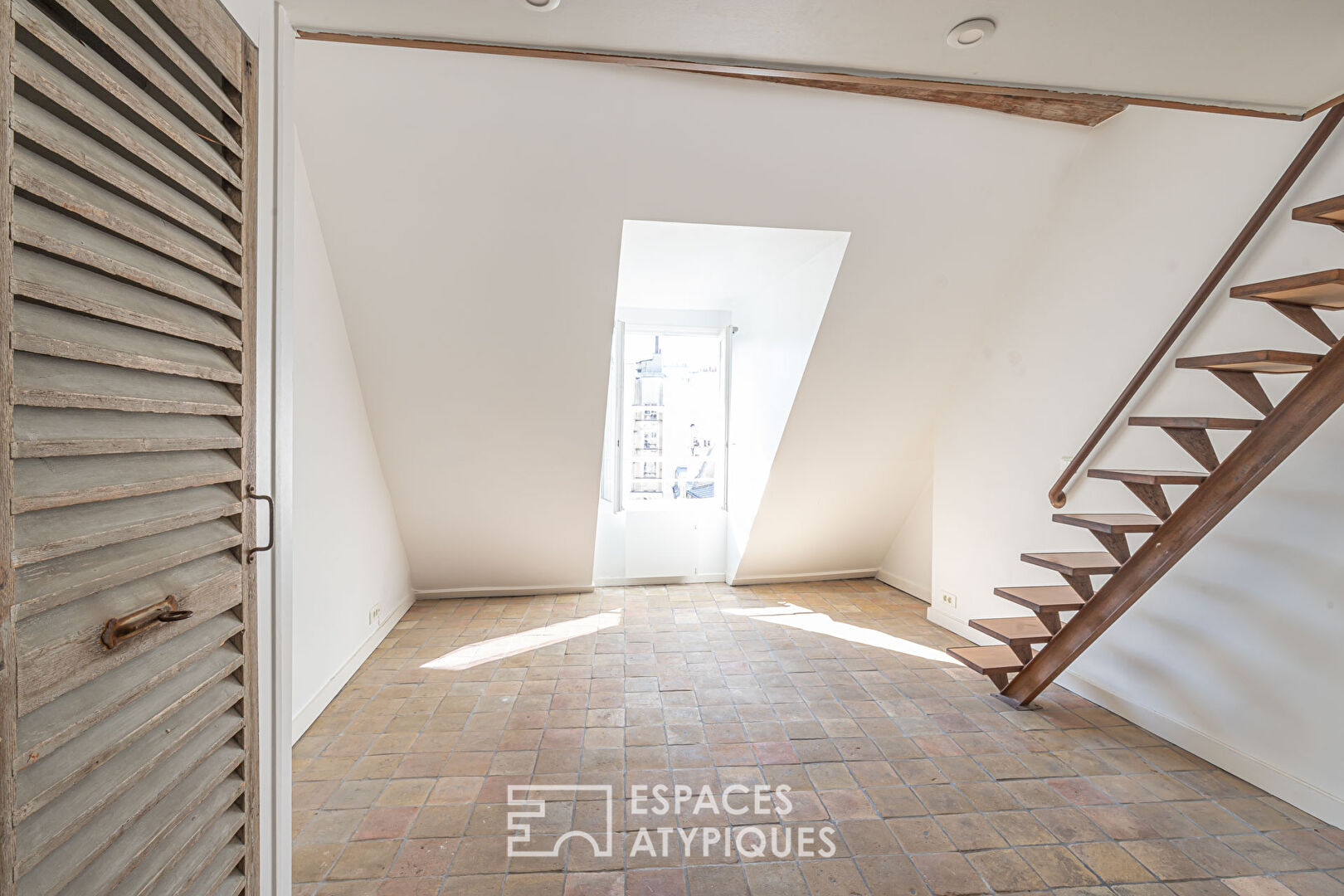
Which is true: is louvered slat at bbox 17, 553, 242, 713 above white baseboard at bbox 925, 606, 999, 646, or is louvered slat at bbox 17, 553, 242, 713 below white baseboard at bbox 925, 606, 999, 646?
above

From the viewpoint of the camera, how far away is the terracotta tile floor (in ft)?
6.04

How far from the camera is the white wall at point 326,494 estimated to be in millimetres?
2551

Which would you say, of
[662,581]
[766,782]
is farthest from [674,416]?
[766,782]

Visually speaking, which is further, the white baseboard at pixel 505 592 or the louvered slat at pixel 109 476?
the white baseboard at pixel 505 592

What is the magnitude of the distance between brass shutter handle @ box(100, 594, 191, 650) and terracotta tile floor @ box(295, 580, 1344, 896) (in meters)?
1.24

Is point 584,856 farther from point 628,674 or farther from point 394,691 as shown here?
point 394,691

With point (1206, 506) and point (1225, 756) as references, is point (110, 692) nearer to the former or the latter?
point (1206, 506)

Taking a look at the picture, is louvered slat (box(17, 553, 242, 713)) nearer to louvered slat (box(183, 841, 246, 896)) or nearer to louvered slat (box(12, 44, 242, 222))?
louvered slat (box(183, 841, 246, 896))

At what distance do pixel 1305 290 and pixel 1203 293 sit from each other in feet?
2.11

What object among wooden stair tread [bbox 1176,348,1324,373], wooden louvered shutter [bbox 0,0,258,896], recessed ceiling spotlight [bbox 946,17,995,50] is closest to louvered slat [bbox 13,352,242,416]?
wooden louvered shutter [bbox 0,0,258,896]

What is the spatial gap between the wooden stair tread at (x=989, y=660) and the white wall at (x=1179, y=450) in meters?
0.34

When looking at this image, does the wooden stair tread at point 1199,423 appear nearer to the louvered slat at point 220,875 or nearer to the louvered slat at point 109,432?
the louvered slat at point 109,432

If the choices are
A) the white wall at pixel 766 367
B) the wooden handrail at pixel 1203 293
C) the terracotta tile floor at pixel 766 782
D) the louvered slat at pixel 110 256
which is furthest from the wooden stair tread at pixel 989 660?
the louvered slat at pixel 110 256

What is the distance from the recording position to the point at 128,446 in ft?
2.99
